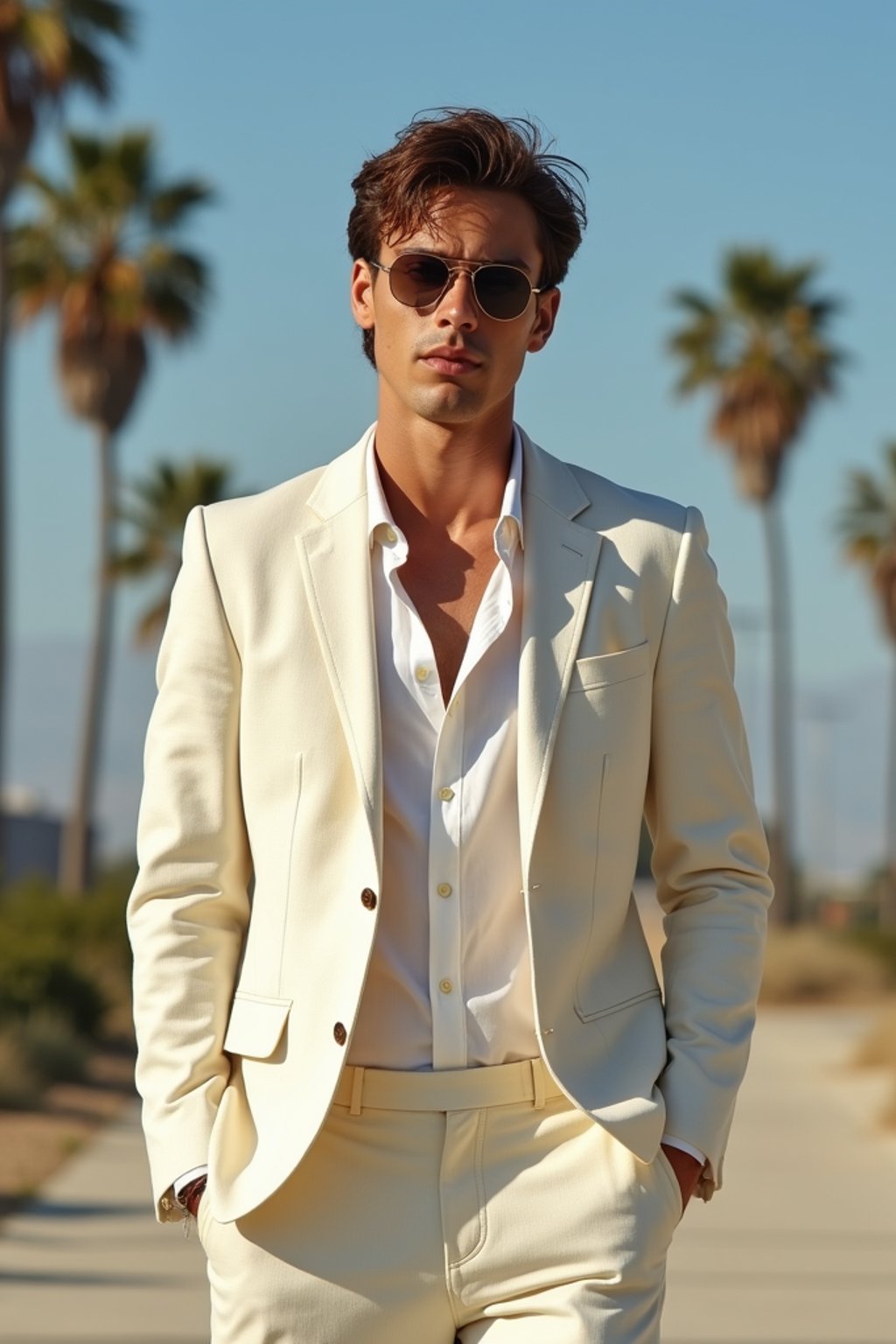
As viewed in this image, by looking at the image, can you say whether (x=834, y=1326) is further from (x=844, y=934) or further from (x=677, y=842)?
(x=844, y=934)

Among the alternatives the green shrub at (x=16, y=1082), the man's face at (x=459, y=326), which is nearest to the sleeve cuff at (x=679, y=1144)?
the man's face at (x=459, y=326)

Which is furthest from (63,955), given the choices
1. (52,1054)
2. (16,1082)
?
(16,1082)

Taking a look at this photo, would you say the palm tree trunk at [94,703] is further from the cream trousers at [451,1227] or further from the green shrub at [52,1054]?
the cream trousers at [451,1227]

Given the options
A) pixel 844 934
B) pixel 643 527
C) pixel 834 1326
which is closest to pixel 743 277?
pixel 844 934

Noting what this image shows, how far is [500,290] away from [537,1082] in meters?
1.21

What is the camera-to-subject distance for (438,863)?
3.39 m

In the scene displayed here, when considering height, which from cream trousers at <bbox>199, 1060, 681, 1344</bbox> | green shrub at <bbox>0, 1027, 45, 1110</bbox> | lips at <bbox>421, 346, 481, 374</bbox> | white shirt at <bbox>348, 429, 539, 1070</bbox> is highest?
lips at <bbox>421, 346, 481, 374</bbox>

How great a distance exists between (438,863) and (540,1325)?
67 cm

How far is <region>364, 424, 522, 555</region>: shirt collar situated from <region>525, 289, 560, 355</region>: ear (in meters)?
0.21

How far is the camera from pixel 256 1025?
352 centimetres

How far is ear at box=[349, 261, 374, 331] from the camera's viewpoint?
3.81m

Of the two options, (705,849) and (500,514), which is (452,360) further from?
(705,849)

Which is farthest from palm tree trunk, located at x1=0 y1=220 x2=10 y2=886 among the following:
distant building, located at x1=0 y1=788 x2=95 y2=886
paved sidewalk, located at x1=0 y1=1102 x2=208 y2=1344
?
distant building, located at x1=0 y1=788 x2=95 y2=886

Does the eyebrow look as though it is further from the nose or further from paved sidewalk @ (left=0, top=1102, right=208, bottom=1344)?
paved sidewalk @ (left=0, top=1102, right=208, bottom=1344)
